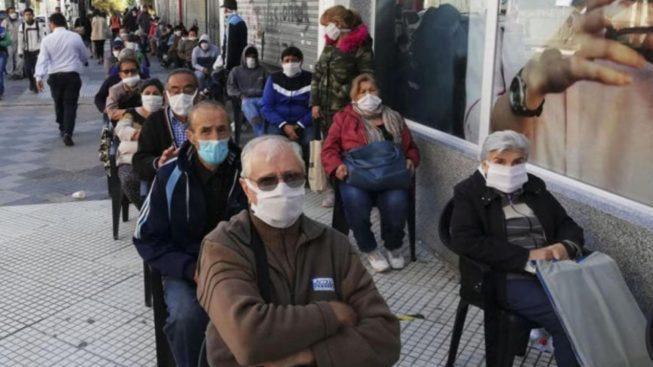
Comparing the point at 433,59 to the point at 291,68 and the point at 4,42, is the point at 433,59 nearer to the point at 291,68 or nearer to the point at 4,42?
the point at 291,68

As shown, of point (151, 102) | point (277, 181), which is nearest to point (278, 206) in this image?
point (277, 181)

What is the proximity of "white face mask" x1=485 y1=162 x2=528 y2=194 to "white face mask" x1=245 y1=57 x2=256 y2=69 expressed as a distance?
5.68 metres

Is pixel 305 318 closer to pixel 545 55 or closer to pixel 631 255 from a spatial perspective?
pixel 631 255

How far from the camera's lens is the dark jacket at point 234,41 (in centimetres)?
981

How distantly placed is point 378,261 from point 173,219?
2150 mm

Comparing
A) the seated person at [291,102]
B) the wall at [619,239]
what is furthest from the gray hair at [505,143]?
the seated person at [291,102]

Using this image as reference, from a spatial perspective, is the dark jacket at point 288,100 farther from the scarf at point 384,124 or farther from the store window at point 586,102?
the store window at point 586,102

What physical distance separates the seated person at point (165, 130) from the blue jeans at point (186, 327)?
130cm

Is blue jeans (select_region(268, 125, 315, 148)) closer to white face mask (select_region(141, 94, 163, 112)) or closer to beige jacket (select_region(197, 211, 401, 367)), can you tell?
white face mask (select_region(141, 94, 163, 112))

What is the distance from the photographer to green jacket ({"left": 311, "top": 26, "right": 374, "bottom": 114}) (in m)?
5.94

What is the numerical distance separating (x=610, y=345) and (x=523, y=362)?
81 centimetres

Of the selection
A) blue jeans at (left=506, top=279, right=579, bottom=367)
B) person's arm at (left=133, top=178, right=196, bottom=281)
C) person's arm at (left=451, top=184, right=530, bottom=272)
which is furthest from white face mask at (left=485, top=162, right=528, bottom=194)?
person's arm at (left=133, top=178, right=196, bottom=281)

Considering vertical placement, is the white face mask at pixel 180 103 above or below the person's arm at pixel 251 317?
above

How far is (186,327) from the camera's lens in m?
2.87
